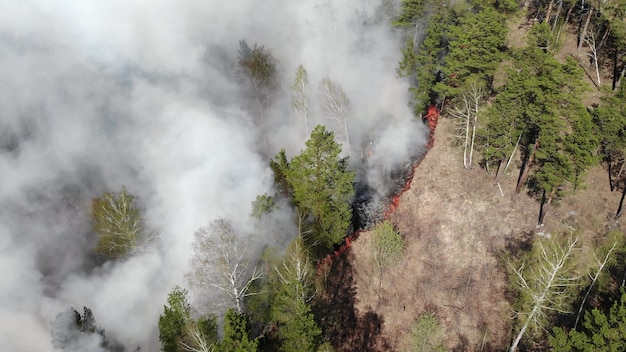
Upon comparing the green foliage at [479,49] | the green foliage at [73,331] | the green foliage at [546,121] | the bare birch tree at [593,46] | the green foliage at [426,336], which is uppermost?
the bare birch tree at [593,46]

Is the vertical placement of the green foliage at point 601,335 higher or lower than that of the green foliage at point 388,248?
higher

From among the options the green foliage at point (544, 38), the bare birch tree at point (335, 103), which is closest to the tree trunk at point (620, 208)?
the green foliage at point (544, 38)

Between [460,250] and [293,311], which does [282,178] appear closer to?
[293,311]

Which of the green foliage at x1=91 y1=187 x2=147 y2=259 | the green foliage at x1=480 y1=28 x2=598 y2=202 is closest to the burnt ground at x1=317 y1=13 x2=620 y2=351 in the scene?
the green foliage at x1=480 y1=28 x2=598 y2=202

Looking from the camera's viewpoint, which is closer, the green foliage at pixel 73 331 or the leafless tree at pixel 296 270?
the green foliage at pixel 73 331

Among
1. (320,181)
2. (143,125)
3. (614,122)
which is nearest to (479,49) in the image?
(614,122)

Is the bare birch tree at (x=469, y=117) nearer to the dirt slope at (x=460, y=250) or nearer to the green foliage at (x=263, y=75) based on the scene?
the dirt slope at (x=460, y=250)

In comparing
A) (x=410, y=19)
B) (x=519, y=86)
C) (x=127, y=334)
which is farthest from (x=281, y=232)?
(x=410, y=19)
